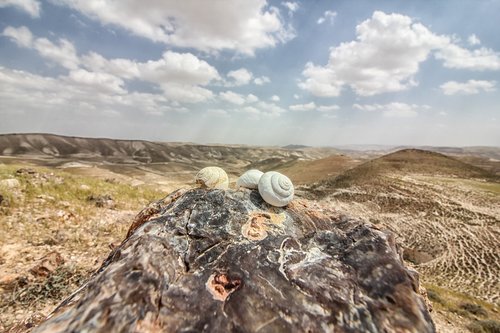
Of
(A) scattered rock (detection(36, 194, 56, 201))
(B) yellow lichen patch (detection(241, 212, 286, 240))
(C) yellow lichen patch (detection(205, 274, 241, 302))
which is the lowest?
(A) scattered rock (detection(36, 194, 56, 201))

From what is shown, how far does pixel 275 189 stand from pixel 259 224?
84 cm

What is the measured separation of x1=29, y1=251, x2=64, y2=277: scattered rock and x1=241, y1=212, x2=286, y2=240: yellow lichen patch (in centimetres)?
562

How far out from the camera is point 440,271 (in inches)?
624

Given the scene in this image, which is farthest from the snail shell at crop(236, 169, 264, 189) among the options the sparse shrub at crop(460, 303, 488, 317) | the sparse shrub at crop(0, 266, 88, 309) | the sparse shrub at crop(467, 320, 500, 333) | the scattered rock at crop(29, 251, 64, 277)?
the sparse shrub at crop(460, 303, 488, 317)

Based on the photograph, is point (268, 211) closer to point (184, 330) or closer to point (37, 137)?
point (184, 330)

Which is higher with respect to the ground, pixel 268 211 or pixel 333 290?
pixel 268 211

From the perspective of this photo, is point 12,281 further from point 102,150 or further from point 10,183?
point 102,150

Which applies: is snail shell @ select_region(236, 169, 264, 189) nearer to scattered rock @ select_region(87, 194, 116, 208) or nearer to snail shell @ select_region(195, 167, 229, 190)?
snail shell @ select_region(195, 167, 229, 190)

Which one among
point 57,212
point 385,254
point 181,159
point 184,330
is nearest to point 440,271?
point 385,254

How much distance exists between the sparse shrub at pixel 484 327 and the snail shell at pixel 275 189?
7.13 meters

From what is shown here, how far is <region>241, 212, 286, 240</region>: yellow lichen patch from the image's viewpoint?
4609 millimetres

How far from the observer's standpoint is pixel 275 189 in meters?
5.45

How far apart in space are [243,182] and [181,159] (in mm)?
148325

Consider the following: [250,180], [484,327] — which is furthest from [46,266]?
[484,327]
